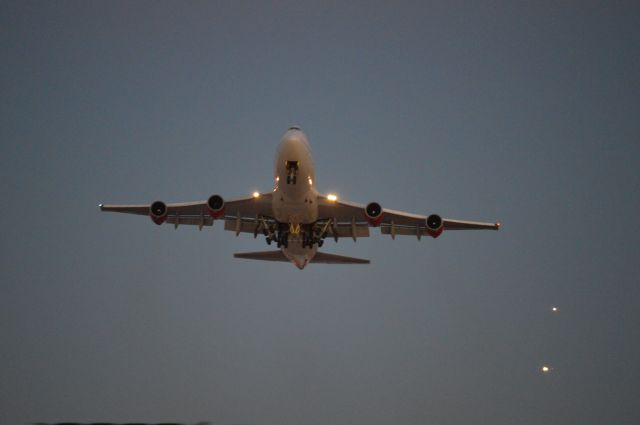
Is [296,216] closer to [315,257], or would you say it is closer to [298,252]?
[298,252]

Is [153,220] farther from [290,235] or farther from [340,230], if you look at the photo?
[340,230]

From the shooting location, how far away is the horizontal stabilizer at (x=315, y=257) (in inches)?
1212

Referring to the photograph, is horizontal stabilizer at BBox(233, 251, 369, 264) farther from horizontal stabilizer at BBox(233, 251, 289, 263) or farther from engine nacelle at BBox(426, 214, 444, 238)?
engine nacelle at BBox(426, 214, 444, 238)

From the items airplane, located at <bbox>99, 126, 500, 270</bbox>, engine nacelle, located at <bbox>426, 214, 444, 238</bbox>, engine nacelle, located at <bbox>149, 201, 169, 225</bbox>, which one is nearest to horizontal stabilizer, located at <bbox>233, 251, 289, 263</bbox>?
airplane, located at <bbox>99, 126, 500, 270</bbox>

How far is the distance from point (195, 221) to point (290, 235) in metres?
4.78

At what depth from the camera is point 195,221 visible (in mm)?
31578

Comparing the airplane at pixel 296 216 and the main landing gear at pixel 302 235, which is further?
the main landing gear at pixel 302 235

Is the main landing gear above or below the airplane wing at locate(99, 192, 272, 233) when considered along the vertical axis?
below

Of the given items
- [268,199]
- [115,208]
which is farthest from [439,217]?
Answer: [115,208]

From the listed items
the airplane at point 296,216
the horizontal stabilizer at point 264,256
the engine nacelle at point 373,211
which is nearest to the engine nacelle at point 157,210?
the airplane at point 296,216

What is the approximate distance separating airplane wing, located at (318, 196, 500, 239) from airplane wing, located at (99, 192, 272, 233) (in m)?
2.70

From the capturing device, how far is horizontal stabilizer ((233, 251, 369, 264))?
101 ft

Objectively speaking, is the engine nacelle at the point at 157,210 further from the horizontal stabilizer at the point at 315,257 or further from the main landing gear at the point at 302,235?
the main landing gear at the point at 302,235

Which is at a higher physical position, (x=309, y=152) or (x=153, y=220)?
(x=309, y=152)
